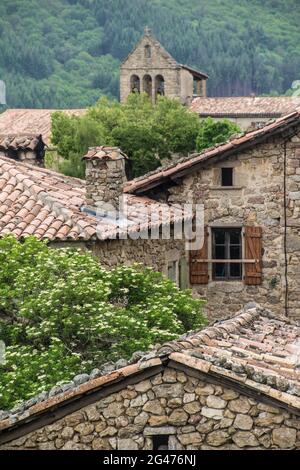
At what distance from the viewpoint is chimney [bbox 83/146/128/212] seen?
24016 mm

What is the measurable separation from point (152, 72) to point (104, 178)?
76237 mm

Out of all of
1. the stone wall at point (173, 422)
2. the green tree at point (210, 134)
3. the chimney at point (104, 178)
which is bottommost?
the stone wall at point (173, 422)

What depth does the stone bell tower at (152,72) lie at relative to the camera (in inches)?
3868

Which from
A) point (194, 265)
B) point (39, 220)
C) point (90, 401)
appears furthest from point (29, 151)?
point (90, 401)

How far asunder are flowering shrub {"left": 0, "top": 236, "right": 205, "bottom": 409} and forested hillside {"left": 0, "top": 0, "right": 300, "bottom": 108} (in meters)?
119

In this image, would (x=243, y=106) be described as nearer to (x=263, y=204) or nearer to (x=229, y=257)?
(x=229, y=257)

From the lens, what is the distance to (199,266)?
95.9ft

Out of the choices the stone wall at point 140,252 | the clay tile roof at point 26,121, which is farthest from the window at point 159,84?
the stone wall at point 140,252

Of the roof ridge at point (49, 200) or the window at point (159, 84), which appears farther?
the window at point (159, 84)

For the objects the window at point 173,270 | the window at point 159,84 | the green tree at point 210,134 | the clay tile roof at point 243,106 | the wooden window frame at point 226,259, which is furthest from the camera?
the window at point 159,84

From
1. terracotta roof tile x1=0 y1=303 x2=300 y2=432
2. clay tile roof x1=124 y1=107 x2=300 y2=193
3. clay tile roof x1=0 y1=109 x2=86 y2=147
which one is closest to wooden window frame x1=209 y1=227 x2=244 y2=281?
clay tile roof x1=124 y1=107 x2=300 y2=193

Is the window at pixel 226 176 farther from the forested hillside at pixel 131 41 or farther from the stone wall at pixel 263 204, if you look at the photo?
the forested hillside at pixel 131 41

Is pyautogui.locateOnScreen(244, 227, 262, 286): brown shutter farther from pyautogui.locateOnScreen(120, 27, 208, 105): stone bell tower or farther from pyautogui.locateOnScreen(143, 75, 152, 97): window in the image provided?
pyautogui.locateOnScreen(143, 75, 152, 97): window

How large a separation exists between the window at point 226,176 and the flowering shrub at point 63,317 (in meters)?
8.74
